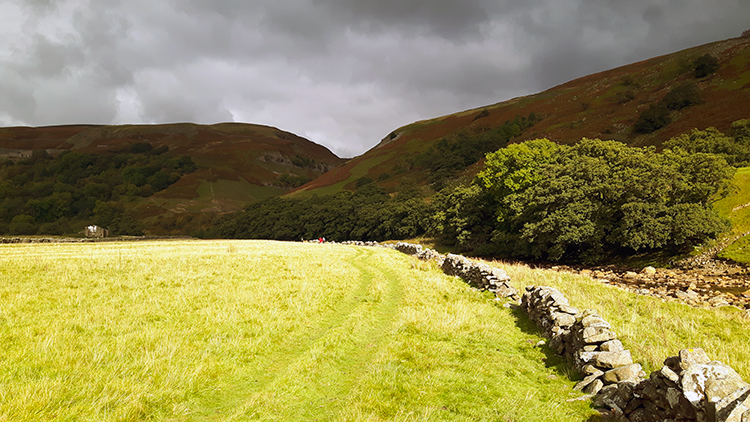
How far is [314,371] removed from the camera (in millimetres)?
8906

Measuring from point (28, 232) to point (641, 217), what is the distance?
7845 inches

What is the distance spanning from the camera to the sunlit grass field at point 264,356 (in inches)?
278

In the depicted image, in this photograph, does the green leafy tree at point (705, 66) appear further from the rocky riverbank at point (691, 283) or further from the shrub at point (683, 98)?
the rocky riverbank at point (691, 283)

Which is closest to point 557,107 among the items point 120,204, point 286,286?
point 286,286

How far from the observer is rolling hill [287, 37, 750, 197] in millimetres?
87744

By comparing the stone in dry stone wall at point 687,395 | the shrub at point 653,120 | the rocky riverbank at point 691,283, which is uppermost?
the shrub at point 653,120

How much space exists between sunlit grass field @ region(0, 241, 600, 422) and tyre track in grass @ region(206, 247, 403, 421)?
0.04 metres

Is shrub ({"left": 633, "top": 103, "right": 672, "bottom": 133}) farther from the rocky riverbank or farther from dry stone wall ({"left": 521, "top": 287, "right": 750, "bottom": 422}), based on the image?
dry stone wall ({"left": 521, "top": 287, "right": 750, "bottom": 422})

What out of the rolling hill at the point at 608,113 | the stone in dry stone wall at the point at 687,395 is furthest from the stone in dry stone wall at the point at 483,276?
the rolling hill at the point at 608,113

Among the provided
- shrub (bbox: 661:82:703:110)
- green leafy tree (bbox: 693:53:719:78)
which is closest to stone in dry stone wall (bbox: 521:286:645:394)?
shrub (bbox: 661:82:703:110)

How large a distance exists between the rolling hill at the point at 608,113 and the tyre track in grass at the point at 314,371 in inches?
3710

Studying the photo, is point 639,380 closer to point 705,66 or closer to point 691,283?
point 691,283

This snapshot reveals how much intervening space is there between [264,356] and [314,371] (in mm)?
1793

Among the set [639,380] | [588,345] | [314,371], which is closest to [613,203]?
[588,345]
